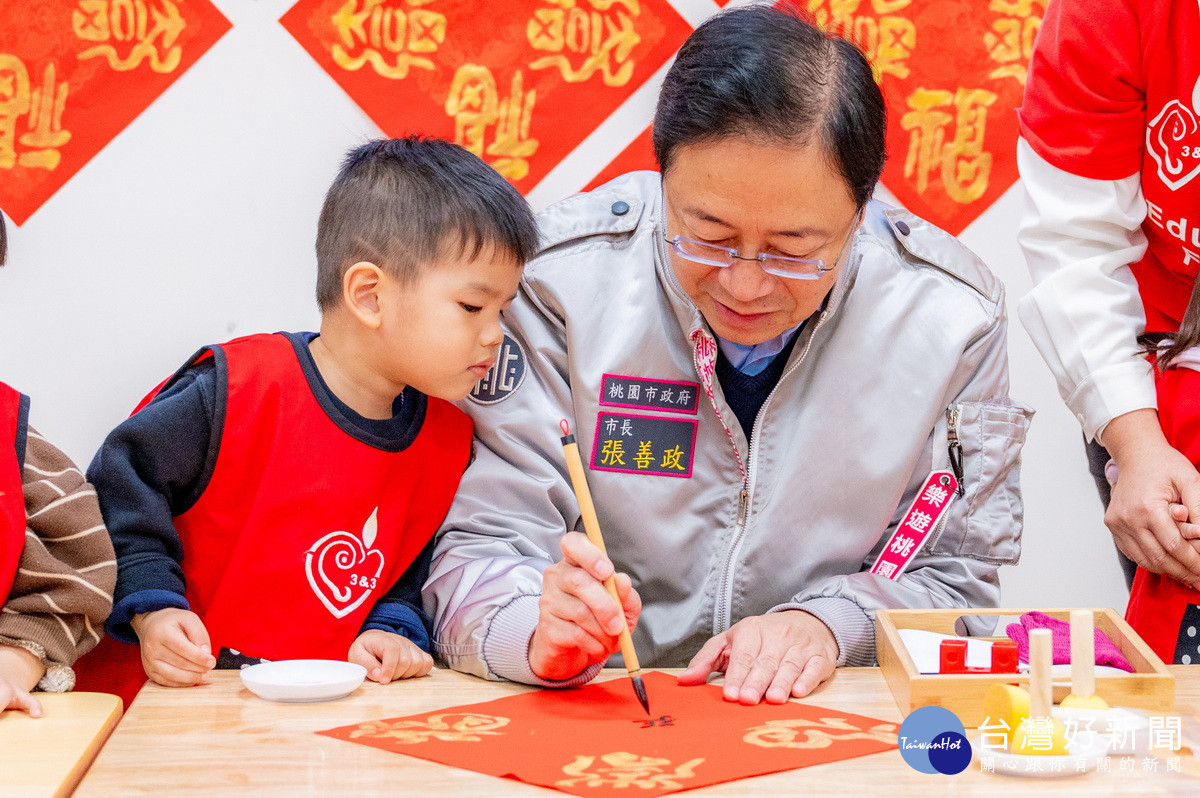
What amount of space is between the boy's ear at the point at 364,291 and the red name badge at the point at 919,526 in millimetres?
671

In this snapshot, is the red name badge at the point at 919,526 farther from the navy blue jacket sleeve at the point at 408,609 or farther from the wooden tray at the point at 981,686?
the navy blue jacket sleeve at the point at 408,609

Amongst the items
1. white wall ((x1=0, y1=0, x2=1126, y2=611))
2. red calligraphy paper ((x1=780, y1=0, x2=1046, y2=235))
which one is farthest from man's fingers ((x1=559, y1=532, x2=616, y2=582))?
red calligraphy paper ((x1=780, y1=0, x2=1046, y2=235))

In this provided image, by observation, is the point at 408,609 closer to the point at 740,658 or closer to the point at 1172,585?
the point at 740,658

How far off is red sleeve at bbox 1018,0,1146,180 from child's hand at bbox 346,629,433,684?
944mm

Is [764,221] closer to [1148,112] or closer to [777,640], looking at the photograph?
[777,640]

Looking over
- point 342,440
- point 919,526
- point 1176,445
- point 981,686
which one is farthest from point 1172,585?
point 342,440

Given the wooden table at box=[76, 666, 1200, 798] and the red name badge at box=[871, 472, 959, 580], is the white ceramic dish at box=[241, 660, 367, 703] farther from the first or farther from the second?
the red name badge at box=[871, 472, 959, 580]

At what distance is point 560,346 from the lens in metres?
1.41

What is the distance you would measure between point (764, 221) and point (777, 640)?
0.42 meters

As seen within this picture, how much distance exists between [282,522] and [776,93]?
2.41 ft

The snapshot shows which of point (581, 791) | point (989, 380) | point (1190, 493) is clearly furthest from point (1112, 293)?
point (581, 791)

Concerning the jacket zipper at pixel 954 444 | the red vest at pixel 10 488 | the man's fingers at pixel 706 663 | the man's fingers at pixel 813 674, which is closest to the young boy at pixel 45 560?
the red vest at pixel 10 488

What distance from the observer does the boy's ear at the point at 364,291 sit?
4.52ft

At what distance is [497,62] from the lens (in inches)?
75.0
